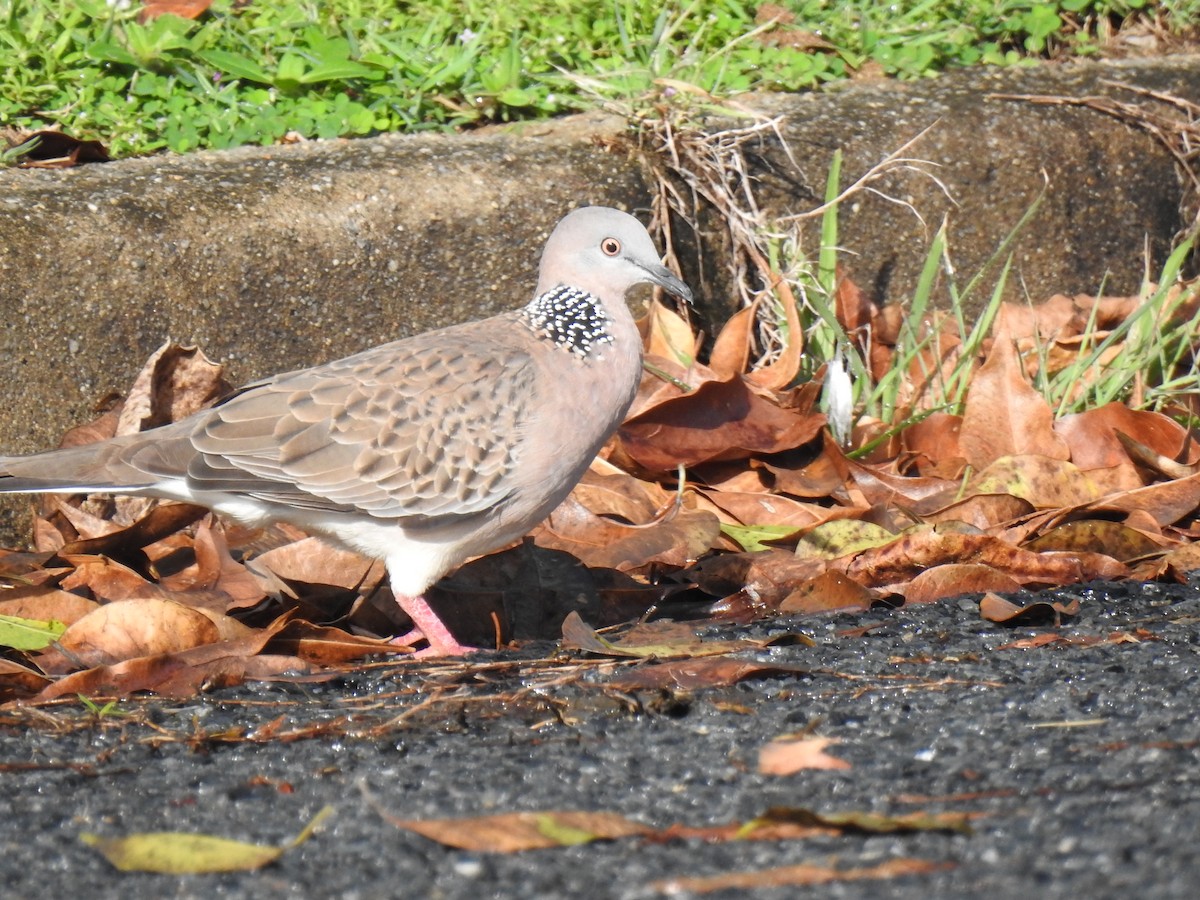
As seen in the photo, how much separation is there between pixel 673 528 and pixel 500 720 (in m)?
1.22

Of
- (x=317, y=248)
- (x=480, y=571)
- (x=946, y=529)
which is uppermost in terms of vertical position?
(x=317, y=248)

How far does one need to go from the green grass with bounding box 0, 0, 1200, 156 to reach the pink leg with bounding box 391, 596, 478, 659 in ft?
6.62

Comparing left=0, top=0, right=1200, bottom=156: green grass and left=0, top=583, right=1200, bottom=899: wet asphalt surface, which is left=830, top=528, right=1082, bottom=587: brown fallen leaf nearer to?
left=0, top=583, right=1200, bottom=899: wet asphalt surface

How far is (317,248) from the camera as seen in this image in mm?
5016

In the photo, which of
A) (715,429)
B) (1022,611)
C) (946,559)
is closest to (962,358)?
(715,429)

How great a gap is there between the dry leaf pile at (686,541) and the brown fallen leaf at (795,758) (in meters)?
0.55

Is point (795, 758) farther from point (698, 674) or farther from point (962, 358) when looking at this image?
point (962, 358)

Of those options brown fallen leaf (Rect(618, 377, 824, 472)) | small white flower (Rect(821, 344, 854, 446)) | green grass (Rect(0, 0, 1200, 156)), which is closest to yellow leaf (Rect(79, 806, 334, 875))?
brown fallen leaf (Rect(618, 377, 824, 472))

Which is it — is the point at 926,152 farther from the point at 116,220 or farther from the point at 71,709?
the point at 71,709

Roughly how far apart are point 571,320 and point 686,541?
0.72 meters

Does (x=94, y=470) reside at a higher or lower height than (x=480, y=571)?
higher

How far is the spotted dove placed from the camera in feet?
13.8

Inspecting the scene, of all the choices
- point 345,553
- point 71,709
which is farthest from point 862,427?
point 71,709

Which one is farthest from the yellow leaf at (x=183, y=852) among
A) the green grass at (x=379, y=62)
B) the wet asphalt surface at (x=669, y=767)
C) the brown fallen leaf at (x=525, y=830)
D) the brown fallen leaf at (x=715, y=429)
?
the green grass at (x=379, y=62)
